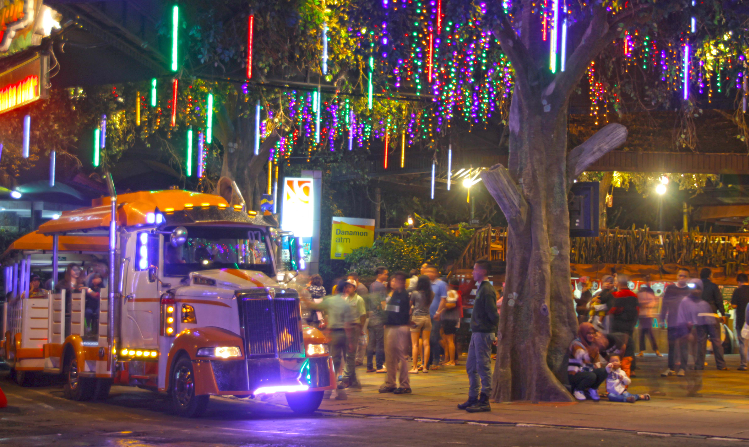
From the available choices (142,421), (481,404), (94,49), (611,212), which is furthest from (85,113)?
(611,212)

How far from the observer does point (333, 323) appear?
12.7 meters

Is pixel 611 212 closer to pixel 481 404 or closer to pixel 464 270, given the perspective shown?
pixel 464 270

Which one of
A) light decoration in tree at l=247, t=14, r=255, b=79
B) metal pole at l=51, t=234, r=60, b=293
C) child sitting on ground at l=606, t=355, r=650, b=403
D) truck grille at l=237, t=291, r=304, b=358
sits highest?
light decoration in tree at l=247, t=14, r=255, b=79

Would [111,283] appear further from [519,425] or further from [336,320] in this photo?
[519,425]

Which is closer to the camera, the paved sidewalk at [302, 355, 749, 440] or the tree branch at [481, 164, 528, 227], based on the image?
the paved sidewalk at [302, 355, 749, 440]

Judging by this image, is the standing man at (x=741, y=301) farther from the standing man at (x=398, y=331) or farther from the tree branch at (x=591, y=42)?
the standing man at (x=398, y=331)

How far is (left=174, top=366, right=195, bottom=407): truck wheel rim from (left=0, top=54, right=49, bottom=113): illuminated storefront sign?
3875 millimetres

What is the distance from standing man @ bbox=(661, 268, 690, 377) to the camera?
521 inches

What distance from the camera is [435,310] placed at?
1670cm

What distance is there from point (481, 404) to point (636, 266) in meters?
11.6

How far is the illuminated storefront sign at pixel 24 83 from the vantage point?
32.3 ft

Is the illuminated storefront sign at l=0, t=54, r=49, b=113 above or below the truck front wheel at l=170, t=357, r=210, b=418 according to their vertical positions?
above

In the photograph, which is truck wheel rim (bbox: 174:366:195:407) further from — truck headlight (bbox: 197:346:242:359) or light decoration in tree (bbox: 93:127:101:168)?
light decoration in tree (bbox: 93:127:101:168)

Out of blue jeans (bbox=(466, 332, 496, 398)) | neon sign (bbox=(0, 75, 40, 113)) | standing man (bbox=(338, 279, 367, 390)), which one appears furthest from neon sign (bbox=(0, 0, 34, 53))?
blue jeans (bbox=(466, 332, 496, 398))
